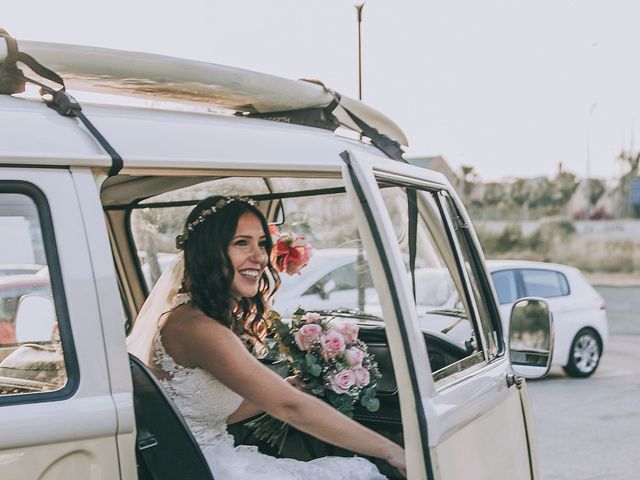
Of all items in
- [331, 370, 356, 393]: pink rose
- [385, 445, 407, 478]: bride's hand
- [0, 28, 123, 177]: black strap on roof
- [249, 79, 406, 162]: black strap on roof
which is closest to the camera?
[0, 28, 123, 177]: black strap on roof

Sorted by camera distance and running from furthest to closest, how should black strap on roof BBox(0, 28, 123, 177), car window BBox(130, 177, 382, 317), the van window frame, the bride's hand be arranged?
car window BBox(130, 177, 382, 317), the bride's hand, black strap on roof BBox(0, 28, 123, 177), the van window frame

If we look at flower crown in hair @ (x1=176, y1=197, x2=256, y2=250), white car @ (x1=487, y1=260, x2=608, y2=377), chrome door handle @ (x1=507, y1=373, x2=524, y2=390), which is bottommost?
white car @ (x1=487, y1=260, x2=608, y2=377)

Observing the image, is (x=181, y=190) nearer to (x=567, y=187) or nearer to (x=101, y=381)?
(x=101, y=381)

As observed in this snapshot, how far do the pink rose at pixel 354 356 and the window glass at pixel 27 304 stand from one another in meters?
1.45

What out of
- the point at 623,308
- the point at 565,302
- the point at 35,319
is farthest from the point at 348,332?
the point at 623,308

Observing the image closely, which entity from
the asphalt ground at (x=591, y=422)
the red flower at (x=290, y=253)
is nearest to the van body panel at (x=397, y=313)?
the red flower at (x=290, y=253)

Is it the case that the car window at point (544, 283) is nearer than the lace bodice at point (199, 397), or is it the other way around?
the lace bodice at point (199, 397)

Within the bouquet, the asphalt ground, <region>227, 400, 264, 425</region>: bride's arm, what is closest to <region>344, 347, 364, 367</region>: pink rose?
the bouquet

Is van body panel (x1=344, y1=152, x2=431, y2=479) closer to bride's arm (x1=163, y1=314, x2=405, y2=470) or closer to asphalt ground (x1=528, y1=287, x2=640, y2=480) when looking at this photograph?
bride's arm (x1=163, y1=314, x2=405, y2=470)

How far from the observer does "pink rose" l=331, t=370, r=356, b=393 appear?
322cm

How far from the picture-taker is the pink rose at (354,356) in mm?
3285

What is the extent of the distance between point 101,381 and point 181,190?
2113 mm

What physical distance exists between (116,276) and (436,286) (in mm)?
1227

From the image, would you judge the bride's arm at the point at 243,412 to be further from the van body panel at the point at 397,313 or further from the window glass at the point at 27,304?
the window glass at the point at 27,304
